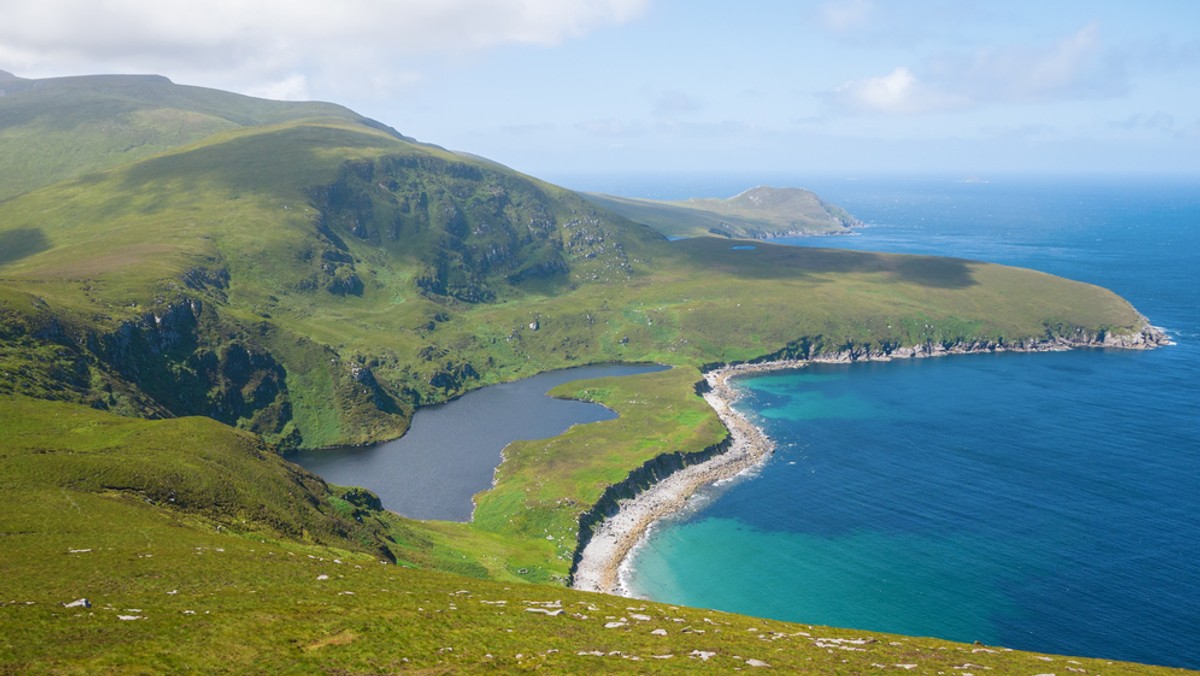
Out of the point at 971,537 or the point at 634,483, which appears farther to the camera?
the point at 634,483

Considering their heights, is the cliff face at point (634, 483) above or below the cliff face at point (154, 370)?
below

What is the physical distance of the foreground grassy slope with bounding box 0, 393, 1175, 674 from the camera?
4128 cm

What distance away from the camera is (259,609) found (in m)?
48.3

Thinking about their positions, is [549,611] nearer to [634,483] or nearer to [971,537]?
[634,483]

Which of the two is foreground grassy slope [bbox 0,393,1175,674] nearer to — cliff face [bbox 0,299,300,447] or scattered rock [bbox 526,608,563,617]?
scattered rock [bbox 526,608,563,617]

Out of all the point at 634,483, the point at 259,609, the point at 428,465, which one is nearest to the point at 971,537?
the point at 634,483

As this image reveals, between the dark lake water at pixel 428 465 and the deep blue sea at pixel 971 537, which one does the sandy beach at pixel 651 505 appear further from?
the dark lake water at pixel 428 465

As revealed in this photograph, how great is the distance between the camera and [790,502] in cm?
14500

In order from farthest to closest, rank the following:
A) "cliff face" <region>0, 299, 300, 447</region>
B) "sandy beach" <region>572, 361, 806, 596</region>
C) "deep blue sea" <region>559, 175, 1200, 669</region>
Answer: "cliff face" <region>0, 299, 300, 447</region>
"sandy beach" <region>572, 361, 806, 596</region>
"deep blue sea" <region>559, 175, 1200, 669</region>

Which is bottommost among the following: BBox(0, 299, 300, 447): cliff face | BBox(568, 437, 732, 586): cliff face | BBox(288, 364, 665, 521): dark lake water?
BBox(288, 364, 665, 521): dark lake water

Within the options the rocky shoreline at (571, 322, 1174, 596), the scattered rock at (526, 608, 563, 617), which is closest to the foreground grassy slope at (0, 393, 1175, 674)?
the scattered rock at (526, 608, 563, 617)

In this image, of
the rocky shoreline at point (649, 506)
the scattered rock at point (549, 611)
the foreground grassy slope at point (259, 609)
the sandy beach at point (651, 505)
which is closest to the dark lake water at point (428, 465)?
the rocky shoreline at point (649, 506)

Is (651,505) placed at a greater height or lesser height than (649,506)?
greater

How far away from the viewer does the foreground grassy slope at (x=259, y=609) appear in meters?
41.3
